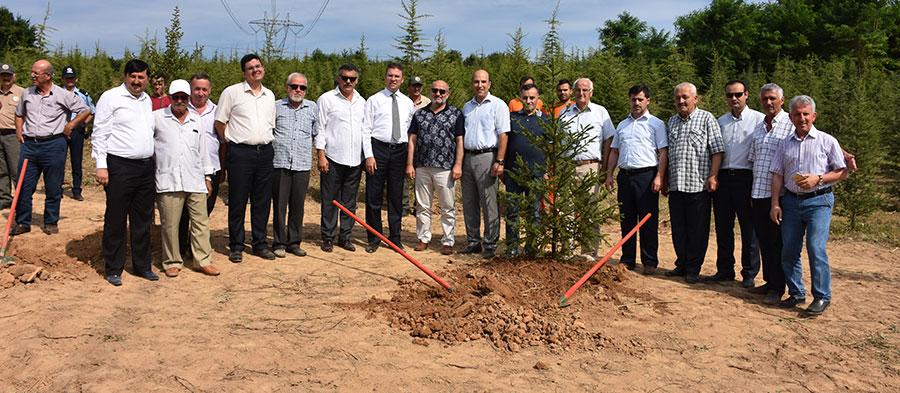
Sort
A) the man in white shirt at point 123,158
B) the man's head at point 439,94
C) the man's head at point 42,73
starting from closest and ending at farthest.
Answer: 1. the man in white shirt at point 123,158
2. the man's head at point 439,94
3. the man's head at point 42,73

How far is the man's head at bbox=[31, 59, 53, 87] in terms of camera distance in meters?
7.69

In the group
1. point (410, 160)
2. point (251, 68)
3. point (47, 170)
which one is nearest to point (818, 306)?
point (410, 160)

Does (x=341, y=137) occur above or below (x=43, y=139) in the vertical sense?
above

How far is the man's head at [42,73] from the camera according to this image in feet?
25.2

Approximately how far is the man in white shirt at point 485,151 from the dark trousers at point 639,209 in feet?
4.49

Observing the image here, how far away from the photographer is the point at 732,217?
6520mm

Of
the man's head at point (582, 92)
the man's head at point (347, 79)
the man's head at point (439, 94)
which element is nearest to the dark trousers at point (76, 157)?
the man's head at point (347, 79)

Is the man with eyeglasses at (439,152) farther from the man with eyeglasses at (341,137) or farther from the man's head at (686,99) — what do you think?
the man's head at (686,99)

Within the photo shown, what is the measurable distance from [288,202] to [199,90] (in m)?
1.59

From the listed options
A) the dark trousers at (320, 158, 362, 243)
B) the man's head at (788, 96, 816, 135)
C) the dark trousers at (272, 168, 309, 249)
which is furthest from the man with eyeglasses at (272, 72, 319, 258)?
the man's head at (788, 96, 816, 135)

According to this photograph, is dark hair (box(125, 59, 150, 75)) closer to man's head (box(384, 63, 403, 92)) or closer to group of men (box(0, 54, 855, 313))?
group of men (box(0, 54, 855, 313))

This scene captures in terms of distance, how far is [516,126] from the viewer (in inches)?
288

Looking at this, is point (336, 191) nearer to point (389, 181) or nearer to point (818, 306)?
point (389, 181)

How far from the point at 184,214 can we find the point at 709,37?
28.7m
